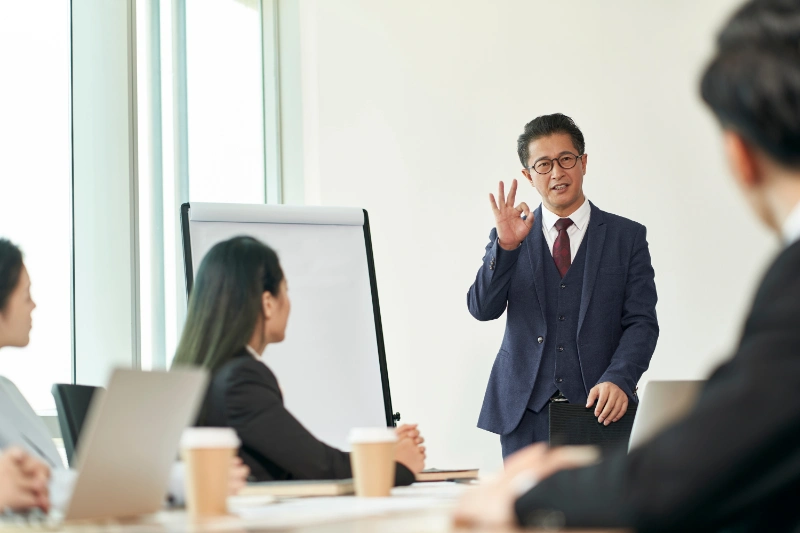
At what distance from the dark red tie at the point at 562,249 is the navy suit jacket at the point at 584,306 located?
4cm

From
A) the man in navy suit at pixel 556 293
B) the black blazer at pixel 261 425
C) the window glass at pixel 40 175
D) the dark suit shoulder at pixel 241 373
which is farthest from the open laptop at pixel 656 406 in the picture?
the window glass at pixel 40 175

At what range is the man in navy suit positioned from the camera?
3.16m

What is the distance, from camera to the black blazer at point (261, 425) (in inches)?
70.1

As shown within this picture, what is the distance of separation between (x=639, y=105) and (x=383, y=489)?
3.01 m

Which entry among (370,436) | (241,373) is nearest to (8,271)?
(241,373)

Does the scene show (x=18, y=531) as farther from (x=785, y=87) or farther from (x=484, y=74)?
(x=484, y=74)

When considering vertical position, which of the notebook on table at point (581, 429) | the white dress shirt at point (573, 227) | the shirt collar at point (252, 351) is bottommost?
the notebook on table at point (581, 429)

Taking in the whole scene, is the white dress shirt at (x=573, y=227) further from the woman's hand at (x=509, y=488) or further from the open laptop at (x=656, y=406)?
the woman's hand at (x=509, y=488)

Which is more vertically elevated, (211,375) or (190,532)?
(211,375)

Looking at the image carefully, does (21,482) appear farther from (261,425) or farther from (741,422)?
(741,422)

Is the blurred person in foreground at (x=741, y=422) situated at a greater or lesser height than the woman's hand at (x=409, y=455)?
greater

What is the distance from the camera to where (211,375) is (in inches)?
73.0

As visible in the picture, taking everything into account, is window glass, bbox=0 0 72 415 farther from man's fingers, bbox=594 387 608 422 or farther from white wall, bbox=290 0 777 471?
man's fingers, bbox=594 387 608 422

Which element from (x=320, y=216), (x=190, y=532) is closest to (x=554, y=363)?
(x=320, y=216)
